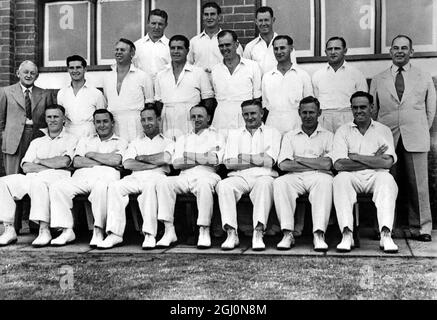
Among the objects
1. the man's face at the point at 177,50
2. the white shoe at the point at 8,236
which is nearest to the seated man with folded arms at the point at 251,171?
the man's face at the point at 177,50

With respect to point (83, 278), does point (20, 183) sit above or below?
above

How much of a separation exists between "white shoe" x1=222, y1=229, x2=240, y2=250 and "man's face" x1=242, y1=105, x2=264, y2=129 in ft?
3.43

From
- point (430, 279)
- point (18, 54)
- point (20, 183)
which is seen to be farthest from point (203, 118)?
point (18, 54)

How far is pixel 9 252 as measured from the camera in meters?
5.81

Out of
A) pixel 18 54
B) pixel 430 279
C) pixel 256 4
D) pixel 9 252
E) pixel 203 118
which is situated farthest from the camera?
pixel 18 54

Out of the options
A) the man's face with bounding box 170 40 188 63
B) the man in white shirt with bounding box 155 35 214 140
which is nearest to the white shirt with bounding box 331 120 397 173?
the man in white shirt with bounding box 155 35 214 140

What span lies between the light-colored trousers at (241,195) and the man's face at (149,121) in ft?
3.20

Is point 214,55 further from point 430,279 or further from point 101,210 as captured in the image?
point 430,279

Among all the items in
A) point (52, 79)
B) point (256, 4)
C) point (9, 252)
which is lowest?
point (9, 252)

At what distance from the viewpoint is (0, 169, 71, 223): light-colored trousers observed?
620cm

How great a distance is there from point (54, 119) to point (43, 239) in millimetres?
1288

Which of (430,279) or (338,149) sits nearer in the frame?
(430,279)

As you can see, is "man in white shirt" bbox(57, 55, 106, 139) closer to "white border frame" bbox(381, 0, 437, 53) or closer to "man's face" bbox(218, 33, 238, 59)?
"man's face" bbox(218, 33, 238, 59)
